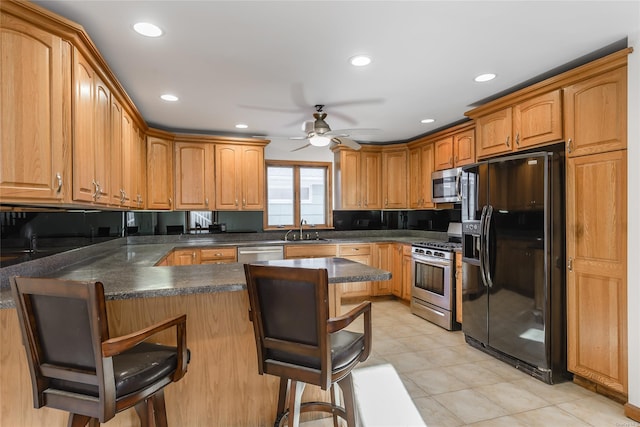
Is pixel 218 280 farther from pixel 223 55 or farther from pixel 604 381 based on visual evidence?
pixel 604 381

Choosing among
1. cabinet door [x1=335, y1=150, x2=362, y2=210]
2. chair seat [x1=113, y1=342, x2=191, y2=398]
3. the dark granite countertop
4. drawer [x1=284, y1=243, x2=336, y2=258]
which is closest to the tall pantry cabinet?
the dark granite countertop

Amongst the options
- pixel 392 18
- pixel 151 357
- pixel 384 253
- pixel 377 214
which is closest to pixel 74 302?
pixel 151 357

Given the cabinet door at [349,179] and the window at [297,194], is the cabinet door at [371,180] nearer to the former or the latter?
the cabinet door at [349,179]

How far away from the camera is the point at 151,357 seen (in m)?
1.46

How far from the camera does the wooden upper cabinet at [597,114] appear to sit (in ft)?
7.63

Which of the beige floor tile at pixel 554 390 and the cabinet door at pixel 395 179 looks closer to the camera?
the beige floor tile at pixel 554 390

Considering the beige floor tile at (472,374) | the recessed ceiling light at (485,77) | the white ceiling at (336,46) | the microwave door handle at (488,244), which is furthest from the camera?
the microwave door handle at (488,244)

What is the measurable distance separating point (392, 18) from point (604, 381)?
2831 millimetres

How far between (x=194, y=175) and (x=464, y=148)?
11.5 ft

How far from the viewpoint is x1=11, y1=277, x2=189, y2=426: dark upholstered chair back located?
3.92ft

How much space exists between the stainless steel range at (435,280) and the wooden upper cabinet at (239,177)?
2.33 m

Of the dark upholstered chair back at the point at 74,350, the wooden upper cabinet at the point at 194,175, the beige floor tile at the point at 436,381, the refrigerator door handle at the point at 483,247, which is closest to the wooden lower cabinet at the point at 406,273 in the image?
the refrigerator door handle at the point at 483,247

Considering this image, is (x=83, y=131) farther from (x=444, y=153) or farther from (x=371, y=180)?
(x=371, y=180)

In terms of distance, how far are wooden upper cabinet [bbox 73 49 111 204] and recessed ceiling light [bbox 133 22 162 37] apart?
14.1 inches
